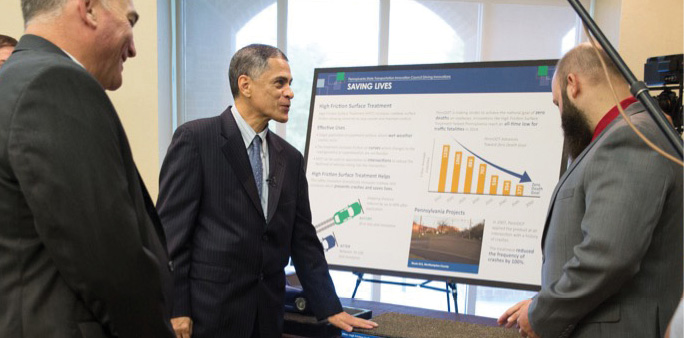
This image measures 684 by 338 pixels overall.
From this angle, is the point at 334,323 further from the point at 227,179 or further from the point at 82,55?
the point at 82,55

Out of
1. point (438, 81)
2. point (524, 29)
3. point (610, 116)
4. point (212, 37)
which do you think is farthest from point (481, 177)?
point (212, 37)

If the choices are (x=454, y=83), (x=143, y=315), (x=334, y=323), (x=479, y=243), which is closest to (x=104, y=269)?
(x=143, y=315)

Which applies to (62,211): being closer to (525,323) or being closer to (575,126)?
(525,323)

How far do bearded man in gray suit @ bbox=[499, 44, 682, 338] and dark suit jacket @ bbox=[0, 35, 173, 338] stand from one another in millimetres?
1111

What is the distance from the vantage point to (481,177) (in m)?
2.80

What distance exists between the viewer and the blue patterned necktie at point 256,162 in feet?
7.41

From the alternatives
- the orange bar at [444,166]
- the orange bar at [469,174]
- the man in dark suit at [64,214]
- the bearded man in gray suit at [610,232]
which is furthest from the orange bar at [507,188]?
the man in dark suit at [64,214]

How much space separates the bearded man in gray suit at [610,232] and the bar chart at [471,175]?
918mm

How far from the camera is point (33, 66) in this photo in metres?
1.07

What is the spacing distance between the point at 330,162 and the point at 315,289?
0.93 m

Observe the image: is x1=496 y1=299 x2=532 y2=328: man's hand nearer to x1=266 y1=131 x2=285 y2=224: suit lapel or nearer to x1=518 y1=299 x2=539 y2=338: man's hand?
x1=518 y1=299 x2=539 y2=338: man's hand

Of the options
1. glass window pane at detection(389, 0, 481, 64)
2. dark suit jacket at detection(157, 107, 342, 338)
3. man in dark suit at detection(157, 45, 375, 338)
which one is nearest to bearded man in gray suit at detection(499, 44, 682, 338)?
man in dark suit at detection(157, 45, 375, 338)

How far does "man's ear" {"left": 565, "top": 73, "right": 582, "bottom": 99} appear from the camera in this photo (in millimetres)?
1838

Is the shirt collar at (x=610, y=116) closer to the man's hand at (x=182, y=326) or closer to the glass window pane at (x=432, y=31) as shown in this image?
the man's hand at (x=182, y=326)
